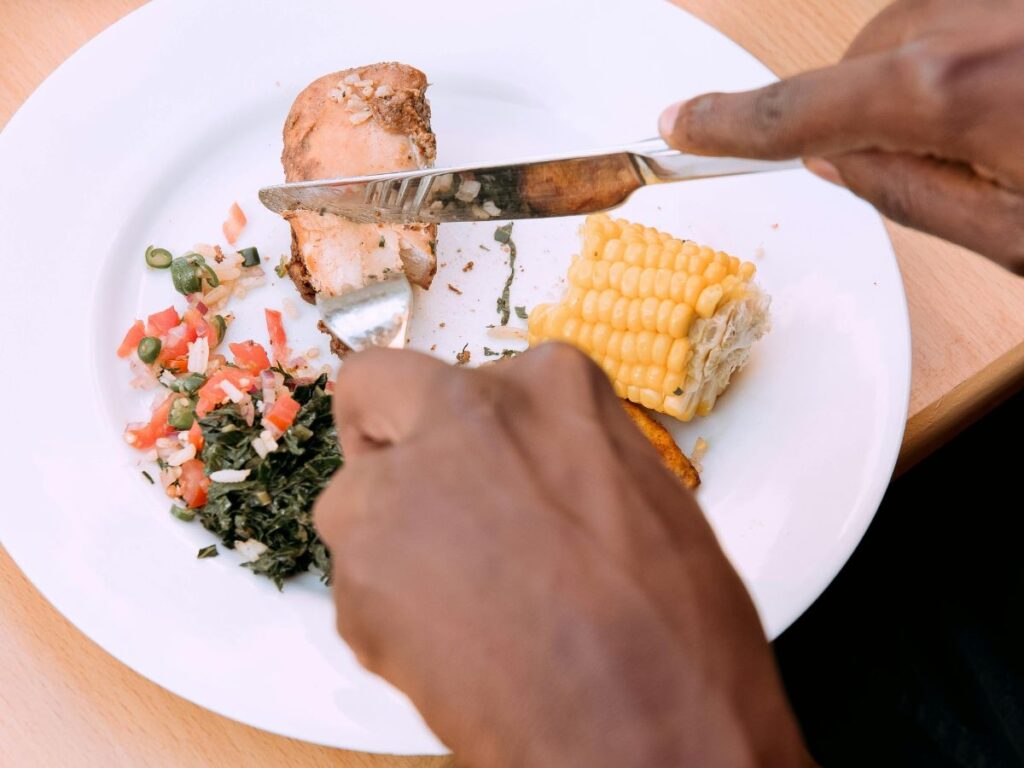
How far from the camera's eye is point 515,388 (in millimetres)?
907

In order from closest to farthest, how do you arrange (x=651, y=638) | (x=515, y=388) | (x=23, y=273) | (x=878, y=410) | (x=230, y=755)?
1. (x=651, y=638)
2. (x=515, y=388)
3. (x=230, y=755)
4. (x=878, y=410)
5. (x=23, y=273)

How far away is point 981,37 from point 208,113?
1672mm

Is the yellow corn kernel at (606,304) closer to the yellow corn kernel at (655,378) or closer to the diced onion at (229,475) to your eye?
the yellow corn kernel at (655,378)

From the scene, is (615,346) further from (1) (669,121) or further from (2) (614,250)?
(1) (669,121)

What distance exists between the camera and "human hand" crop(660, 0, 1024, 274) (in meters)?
1.02

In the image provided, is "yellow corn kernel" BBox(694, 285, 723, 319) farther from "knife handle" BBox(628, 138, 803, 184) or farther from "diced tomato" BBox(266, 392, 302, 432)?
"diced tomato" BBox(266, 392, 302, 432)

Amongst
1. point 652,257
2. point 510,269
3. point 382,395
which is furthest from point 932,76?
point 510,269

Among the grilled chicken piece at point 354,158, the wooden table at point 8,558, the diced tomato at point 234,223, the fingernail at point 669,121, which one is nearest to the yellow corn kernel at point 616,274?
the grilled chicken piece at point 354,158

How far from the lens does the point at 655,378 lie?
1777 mm

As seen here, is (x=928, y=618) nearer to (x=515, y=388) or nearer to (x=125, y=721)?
(x=515, y=388)

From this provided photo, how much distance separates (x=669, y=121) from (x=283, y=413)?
39.2 inches

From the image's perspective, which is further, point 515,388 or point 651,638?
point 515,388

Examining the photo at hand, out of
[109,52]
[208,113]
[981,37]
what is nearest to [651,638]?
[981,37]

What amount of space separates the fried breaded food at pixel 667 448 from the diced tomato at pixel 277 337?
76 centimetres
